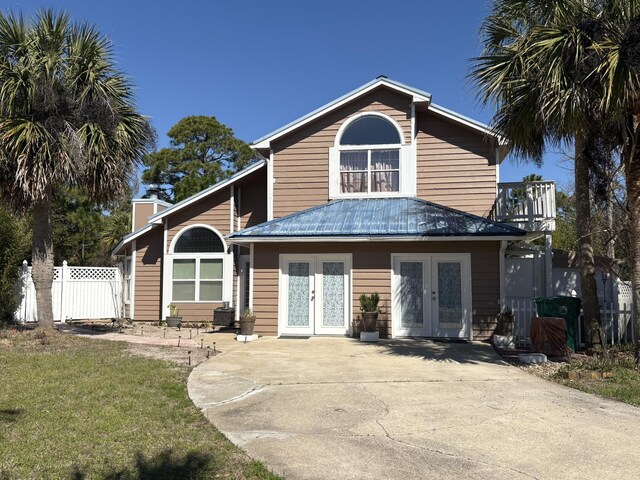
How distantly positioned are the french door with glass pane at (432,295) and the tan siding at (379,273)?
18 cm

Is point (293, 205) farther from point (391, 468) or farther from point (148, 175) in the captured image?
point (148, 175)

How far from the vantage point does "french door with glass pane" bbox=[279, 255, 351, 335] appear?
45.0 ft

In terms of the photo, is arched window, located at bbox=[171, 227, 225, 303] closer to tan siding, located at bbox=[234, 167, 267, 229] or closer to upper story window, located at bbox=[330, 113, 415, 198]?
tan siding, located at bbox=[234, 167, 267, 229]

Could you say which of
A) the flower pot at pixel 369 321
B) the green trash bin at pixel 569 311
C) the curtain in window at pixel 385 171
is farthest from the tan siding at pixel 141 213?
the green trash bin at pixel 569 311

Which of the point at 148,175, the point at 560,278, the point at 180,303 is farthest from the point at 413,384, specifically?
the point at 148,175

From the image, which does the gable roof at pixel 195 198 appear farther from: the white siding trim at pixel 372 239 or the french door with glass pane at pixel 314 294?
the french door with glass pane at pixel 314 294

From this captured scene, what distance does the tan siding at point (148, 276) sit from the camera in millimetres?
17766

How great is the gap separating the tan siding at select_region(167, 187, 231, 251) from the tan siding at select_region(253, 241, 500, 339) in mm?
3620

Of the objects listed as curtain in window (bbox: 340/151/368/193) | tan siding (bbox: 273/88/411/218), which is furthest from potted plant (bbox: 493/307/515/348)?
tan siding (bbox: 273/88/411/218)

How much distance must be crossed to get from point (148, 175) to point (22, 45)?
28.0 m

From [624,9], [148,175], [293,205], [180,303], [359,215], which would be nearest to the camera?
[624,9]

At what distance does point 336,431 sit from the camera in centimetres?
554

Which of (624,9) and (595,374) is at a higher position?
(624,9)

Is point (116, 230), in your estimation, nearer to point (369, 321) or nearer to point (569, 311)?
point (369, 321)
